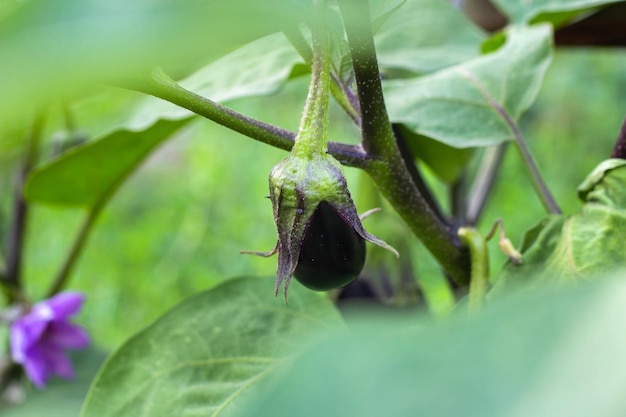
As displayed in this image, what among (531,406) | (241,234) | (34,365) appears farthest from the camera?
(241,234)

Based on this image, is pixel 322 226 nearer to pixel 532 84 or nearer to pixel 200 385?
pixel 200 385

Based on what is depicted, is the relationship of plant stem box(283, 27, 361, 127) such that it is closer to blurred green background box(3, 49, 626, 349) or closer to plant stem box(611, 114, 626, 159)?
plant stem box(611, 114, 626, 159)

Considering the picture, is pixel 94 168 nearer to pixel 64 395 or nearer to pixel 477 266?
pixel 64 395

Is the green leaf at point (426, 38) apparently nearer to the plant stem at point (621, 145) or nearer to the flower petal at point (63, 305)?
the plant stem at point (621, 145)

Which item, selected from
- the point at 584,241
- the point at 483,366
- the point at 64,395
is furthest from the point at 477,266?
the point at 64,395

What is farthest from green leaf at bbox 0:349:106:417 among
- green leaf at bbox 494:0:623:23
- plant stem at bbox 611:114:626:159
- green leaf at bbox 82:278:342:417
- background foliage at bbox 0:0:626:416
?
green leaf at bbox 494:0:623:23

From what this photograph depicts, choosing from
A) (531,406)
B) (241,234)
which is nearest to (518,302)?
(531,406)

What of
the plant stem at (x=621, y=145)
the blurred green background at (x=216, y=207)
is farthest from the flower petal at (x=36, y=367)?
the blurred green background at (x=216, y=207)
